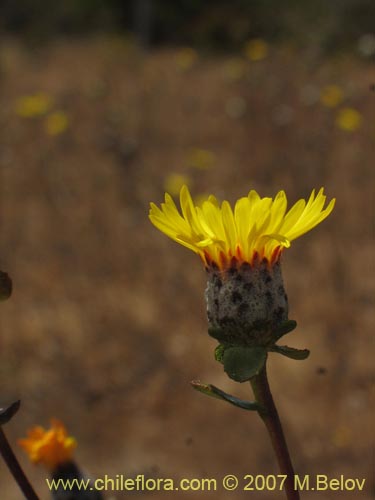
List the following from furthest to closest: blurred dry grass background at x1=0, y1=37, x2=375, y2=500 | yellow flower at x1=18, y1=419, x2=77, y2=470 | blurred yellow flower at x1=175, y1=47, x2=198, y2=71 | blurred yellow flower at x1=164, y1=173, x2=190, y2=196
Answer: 1. blurred yellow flower at x1=175, y1=47, x2=198, y2=71
2. blurred yellow flower at x1=164, y1=173, x2=190, y2=196
3. blurred dry grass background at x1=0, y1=37, x2=375, y2=500
4. yellow flower at x1=18, y1=419, x2=77, y2=470

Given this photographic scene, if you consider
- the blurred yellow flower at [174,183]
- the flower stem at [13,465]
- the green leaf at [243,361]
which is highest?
the blurred yellow flower at [174,183]

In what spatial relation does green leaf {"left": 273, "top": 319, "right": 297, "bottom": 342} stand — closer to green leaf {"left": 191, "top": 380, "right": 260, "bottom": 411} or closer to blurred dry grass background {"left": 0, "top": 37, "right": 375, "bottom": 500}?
green leaf {"left": 191, "top": 380, "right": 260, "bottom": 411}

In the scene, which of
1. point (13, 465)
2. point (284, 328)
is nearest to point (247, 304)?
point (284, 328)

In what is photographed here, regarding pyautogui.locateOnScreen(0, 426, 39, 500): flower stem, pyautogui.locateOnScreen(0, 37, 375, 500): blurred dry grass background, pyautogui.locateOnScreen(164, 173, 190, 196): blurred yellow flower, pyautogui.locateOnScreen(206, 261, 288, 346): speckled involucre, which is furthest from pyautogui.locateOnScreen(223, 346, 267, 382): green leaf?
pyautogui.locateOnScreen(164, 173, 190, 196): blurred yellow flower

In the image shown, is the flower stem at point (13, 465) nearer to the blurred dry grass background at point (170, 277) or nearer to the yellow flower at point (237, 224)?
the yellow flower at point (237, 224)

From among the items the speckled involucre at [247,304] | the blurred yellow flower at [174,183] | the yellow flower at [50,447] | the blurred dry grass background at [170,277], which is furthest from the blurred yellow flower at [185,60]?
the speckled involucre at [247,304]
